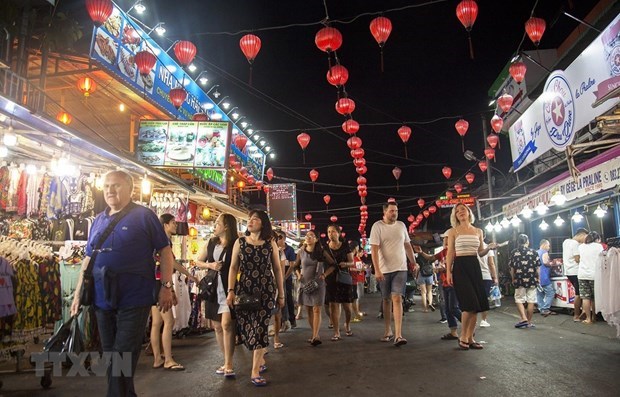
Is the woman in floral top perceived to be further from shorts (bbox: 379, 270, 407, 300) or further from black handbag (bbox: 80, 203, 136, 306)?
black handbag (bbox: 80, 203, 136, 306)

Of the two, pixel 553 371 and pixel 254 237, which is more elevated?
pixel 254 237

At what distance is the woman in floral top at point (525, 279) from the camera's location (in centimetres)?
954

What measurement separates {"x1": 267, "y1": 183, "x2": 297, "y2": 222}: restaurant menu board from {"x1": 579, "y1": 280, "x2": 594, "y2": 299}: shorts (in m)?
15.7

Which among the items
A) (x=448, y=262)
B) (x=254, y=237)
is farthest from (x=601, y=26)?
(x=254, y=237)

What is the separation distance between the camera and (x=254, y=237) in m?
5.35

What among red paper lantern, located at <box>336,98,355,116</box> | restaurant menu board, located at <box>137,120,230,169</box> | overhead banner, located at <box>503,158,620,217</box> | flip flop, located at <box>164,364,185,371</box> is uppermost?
red paper lantern, located at <box>336,98,355,116</box>

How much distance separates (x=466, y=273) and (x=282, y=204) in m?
18.5

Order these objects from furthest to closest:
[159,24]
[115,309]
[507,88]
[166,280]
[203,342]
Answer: [507,88] → [159,24] → [203,342] → [166,280] → [115,309]

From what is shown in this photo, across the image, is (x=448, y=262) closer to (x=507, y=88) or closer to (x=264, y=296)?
(x=264, y=296)

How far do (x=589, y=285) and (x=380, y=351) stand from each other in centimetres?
621

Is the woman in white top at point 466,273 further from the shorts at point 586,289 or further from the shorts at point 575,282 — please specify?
the shorts at point 575,282

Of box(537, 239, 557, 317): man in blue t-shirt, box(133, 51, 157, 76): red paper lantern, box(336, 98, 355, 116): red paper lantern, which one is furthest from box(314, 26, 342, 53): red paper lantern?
box(537, 239, 557, 317): man in blue t-shirt

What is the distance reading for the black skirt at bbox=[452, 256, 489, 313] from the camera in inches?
250

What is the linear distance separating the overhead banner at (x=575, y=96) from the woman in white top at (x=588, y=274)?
93.3 inches
